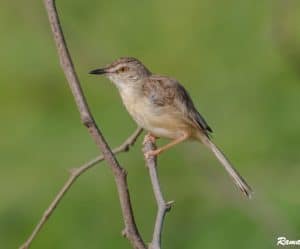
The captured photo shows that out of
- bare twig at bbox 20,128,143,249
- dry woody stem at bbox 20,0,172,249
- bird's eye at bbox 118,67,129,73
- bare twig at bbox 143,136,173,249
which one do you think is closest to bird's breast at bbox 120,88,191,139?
bird's eye at bbox 118,67,129,73

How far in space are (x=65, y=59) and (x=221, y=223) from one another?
4.69 metres

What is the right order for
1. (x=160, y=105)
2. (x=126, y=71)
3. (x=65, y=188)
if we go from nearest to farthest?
1. (x=65, y=188)
2. (x=160, y=105)
3. (x=126, y=71)

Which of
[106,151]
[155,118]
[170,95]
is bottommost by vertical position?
[155,118]

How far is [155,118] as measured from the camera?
5.21 meters

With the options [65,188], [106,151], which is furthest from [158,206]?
[65,188]

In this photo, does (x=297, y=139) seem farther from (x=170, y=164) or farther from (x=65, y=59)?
(x=65, y=59)

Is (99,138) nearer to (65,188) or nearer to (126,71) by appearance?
(65,188)

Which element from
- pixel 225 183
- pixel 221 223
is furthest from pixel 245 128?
pixel 221 223

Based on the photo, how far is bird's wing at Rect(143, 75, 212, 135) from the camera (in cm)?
505

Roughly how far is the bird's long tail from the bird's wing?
0.10 metres

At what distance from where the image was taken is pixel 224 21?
10820 millimetres

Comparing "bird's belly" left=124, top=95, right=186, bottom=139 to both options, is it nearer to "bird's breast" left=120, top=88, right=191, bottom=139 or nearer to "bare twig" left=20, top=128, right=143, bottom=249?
"bird's breast" left=120, top=88, right=191, bottom=139

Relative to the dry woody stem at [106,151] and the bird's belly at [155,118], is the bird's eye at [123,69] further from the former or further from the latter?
the dry woody stem at [106,151]

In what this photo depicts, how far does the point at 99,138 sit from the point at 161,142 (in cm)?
533
